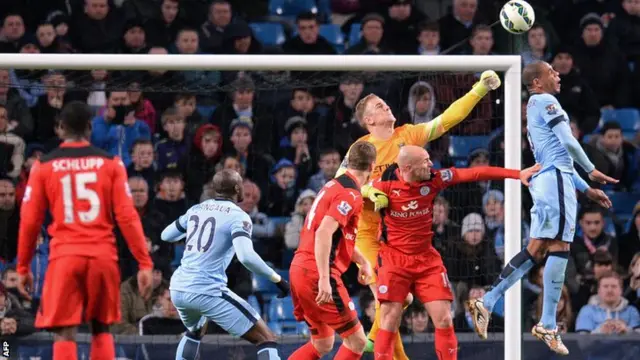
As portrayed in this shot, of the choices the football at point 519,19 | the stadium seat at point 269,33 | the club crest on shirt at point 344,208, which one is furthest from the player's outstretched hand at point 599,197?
the stadium seat at point 269,33

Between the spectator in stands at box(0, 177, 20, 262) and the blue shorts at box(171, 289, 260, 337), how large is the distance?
254 centimetres

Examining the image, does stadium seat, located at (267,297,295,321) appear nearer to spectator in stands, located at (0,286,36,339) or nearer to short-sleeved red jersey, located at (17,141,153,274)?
spectator in stands, located at (0,286,36,339)

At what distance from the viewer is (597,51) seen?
1430 cm

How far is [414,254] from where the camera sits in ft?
31.2

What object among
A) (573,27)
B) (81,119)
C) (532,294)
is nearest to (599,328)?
(532,294)

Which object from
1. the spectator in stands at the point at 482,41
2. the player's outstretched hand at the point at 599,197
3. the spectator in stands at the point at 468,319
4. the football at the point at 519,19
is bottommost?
the spectator in stands at the point at 468,319

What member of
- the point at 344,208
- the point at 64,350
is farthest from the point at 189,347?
the point at 344,208

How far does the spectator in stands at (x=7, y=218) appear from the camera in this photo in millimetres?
11516

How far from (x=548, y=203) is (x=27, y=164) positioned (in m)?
4.34

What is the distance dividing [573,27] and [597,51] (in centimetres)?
44

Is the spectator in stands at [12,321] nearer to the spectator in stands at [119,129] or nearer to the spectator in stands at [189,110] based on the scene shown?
the spectator in stands at [119,129]

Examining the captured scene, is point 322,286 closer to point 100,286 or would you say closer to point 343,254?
point 343,254

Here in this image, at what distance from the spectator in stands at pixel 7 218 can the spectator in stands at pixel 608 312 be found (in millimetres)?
4684

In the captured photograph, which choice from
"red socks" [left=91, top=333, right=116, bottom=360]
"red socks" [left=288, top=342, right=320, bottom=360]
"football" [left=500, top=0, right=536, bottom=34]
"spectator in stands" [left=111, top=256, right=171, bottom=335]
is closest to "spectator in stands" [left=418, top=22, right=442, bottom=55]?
"football" [left=500, top=0, right=536, bottom=34]
